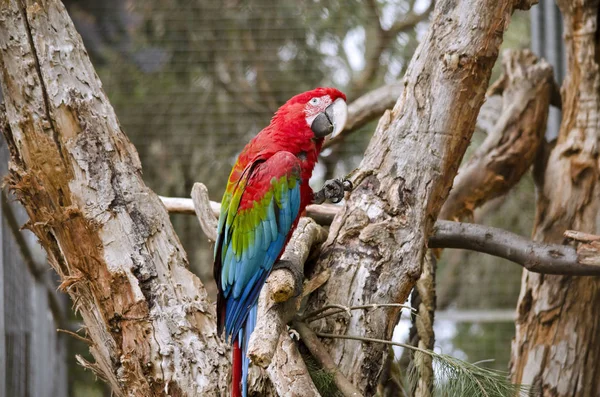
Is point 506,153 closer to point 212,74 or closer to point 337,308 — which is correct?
point 337,308

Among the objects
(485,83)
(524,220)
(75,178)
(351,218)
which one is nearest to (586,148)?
(485,83)

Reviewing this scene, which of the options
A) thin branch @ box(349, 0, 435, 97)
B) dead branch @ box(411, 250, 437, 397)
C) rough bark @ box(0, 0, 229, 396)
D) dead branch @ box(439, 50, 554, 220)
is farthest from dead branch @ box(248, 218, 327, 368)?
thin branch @ box(349, 0, 435, 97)

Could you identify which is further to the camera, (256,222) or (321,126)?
(321,126)

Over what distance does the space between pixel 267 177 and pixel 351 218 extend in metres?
0.18

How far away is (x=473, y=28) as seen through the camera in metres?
1.25

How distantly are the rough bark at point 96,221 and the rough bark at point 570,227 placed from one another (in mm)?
831

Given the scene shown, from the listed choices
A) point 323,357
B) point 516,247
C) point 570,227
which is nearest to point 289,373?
point 323,357

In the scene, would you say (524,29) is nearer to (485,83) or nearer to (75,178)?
(485,83)

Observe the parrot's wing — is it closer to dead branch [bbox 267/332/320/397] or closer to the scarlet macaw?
the scarlet macaw

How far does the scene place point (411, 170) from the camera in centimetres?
124

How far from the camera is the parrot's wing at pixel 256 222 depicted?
1.26 meters

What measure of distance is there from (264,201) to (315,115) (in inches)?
8.8

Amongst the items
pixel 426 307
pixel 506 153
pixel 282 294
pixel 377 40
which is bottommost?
pixel 282 294

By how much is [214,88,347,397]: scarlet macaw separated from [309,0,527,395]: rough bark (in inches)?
4.1
